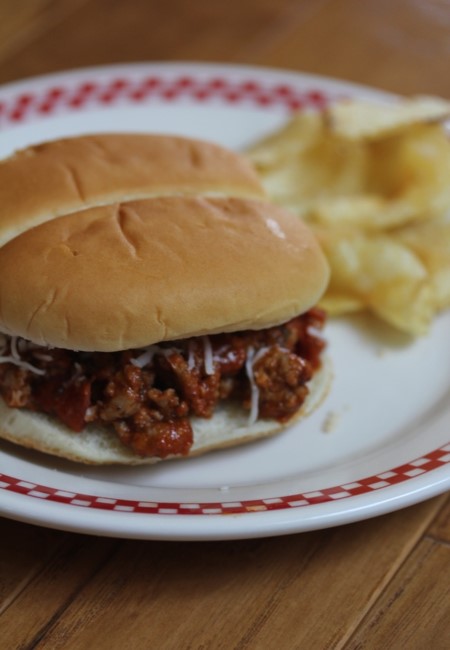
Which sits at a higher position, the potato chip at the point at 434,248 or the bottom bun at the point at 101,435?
the bottom bun at the point at 101,435

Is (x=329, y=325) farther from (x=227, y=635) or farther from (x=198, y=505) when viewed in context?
(x=227, y=635)

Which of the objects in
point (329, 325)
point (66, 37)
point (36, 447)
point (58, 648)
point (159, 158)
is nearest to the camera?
point (58, 648)

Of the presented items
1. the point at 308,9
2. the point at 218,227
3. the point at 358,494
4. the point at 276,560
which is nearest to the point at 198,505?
the point at 276,560

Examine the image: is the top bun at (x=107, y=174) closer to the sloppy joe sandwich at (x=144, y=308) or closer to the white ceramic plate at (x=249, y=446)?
the sloppy joe sandwich at (x=144, y=308)

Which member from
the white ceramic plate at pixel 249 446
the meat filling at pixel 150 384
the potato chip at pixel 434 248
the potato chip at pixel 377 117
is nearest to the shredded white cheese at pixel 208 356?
the meat filling at pixel 150 384

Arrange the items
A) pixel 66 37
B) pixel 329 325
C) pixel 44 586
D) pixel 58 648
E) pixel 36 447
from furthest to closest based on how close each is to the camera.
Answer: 1. pixel 66 37
2. pixel 329 325
3. pixel 36 447
4. pixel 44 586
5. pixel 58 648
